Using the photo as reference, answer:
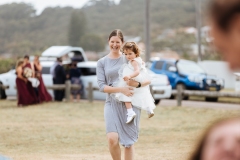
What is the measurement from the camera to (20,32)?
104 metres

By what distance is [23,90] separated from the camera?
2372cm

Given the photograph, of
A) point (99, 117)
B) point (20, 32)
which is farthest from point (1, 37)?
point (99, 117)

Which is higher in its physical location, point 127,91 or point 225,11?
point 225,11

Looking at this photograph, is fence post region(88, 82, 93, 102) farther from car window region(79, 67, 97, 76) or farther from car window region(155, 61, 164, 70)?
car window region(155, 61, 164, 70)

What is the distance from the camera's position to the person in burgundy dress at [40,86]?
78.9 feet

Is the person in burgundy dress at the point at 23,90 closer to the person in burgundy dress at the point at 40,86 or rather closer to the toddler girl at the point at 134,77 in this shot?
the person in burgundy dress at the point at 40,86

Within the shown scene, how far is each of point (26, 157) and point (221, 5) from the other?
401 inches

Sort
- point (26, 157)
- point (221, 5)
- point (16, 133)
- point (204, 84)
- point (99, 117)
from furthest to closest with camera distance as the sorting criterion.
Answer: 1. point (204, 84)
2. point (99, 117)
3. point (16, 133)
4. point (26, 157)
5. point (221, 5)

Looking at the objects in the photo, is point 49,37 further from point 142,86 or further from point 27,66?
point 142,86

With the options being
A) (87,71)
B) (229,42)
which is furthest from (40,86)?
(229,42)

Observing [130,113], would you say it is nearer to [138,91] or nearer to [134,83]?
[134,83]

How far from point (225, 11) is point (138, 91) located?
266 inches

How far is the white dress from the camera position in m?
7.34

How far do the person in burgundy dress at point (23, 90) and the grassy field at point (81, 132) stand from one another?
1.08 meters
